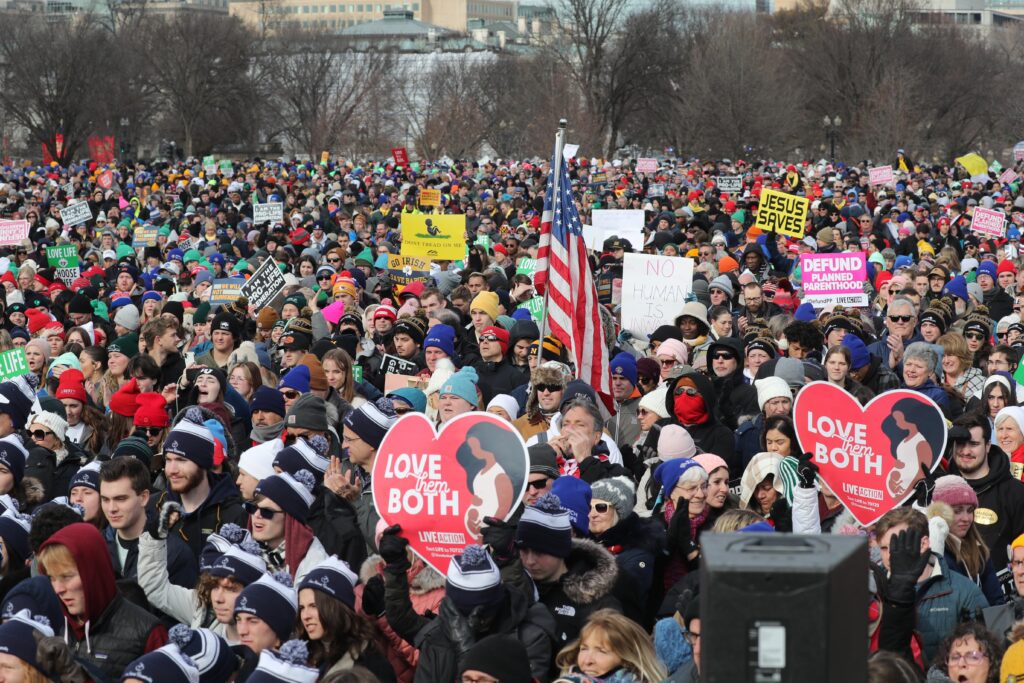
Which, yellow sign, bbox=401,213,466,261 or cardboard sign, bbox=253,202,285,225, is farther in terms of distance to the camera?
cardboard sign, bbox=253,202,285,225

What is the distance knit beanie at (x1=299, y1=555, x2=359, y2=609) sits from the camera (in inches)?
204

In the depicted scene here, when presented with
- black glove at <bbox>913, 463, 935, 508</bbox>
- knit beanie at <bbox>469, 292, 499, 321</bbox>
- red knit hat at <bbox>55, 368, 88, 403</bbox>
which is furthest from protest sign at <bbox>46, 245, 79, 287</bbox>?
black glove at <bbox>913, 463, 935, 508</bbox>

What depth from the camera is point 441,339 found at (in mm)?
10406

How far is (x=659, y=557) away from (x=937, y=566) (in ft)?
3.49

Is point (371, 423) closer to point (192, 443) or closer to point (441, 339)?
point (192, 443)

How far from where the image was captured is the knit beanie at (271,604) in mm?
5117

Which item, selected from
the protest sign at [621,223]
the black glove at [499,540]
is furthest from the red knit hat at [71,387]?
the protest sign at [621,223]

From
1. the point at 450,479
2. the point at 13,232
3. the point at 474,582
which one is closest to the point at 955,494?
the point at 450,479

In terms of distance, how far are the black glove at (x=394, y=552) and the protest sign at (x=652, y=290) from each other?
7504mm

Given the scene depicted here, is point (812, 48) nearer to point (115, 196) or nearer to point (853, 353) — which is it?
point (115, 196)

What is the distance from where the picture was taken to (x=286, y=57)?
83.2 meters

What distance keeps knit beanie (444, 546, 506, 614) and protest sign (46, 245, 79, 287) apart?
13794mm

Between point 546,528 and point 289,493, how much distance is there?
1.12 m

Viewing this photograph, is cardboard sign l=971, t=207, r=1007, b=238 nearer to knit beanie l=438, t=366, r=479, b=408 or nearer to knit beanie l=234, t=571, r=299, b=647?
knit beanie l=438, t=366, r=479, b=408
